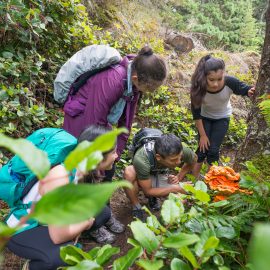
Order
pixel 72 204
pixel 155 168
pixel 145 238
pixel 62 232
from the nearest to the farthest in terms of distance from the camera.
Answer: pixel 72 204
pixel 145 238
pixel 62 232
pixel 155 168

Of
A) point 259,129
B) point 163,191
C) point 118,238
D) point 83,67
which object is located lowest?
point 118,238

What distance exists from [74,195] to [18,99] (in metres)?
3.27

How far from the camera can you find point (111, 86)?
8.87 ft

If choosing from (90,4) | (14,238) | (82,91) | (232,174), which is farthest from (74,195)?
(90,4)

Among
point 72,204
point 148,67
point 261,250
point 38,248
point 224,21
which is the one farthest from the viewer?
point 224,21

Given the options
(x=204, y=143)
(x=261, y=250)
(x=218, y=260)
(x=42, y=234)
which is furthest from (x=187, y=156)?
(x=261, y=250)

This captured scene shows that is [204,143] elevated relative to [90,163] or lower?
lower

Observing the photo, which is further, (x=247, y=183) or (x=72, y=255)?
(x=247, y=183)

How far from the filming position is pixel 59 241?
6.97 ft

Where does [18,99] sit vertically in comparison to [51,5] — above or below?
below

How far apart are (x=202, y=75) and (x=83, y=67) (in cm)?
147

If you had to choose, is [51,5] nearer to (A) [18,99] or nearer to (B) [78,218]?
(A) [18,99]

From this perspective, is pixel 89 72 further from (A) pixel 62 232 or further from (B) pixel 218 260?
(B) pixel 218 260

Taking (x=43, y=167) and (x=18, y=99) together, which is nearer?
(x=43, y=167)
